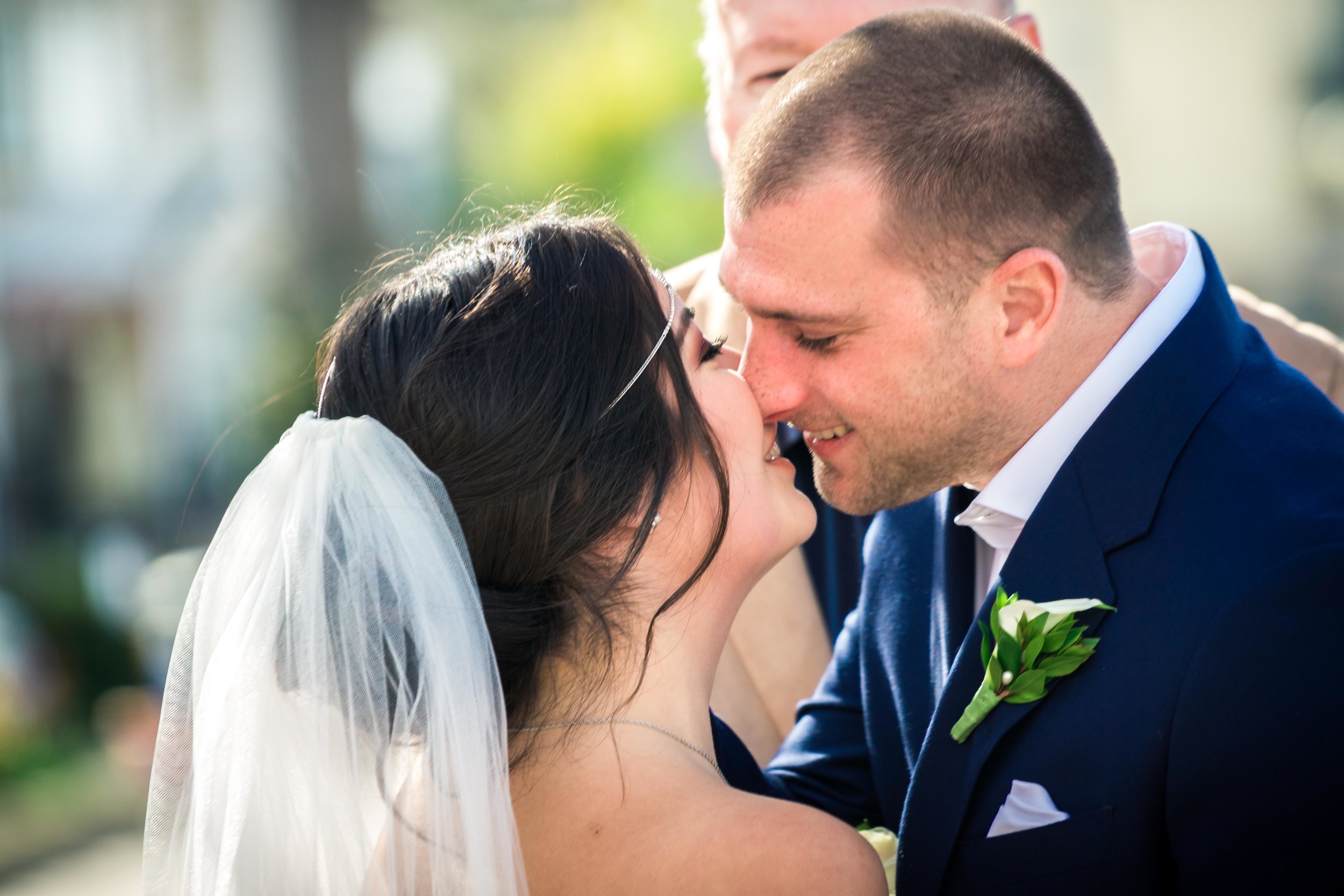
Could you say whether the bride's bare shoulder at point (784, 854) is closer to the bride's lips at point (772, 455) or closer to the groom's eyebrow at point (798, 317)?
the bride's lips at point (772, 455)

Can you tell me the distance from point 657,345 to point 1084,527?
98 cm

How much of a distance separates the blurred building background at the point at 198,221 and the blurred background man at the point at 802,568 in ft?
18.4

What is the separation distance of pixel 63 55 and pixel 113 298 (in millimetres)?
2747

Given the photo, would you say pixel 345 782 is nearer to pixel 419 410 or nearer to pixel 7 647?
pixel 419 410

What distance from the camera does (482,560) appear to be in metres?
2.62

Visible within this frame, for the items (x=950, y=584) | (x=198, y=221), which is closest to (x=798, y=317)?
(x=950, y=584)

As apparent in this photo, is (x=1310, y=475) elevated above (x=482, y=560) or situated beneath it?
elevated above

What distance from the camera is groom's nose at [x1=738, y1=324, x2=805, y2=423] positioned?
9.89 ft

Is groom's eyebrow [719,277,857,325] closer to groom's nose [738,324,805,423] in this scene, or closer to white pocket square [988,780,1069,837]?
groom's nose [738,324,805,423]

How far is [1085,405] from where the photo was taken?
2906 millimetres

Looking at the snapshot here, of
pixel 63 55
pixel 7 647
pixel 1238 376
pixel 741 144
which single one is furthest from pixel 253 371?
pixel 1238 376

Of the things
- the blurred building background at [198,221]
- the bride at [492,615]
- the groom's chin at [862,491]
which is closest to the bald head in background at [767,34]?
the groom's chin at [862,491]

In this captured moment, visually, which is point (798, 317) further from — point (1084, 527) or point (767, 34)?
point (767, 34)

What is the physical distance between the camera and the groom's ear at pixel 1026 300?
111 inches
